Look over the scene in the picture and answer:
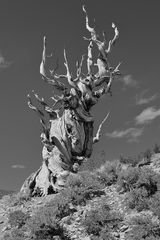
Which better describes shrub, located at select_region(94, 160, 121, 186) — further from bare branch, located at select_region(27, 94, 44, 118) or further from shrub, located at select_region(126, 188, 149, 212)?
bare branch, located at select_region(27, 94, 44, 118)

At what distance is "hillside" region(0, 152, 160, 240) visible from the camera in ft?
25.1

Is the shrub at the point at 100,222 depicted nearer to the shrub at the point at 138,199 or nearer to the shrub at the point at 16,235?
the shrub at the point at 138,199

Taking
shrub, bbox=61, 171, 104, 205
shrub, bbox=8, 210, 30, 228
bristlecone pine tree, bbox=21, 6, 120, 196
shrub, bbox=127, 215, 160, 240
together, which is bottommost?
shrub, bbox=127, 215, 160, 240

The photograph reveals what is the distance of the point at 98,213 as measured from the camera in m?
8.34

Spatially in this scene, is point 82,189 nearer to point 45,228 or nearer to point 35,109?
point 45,228

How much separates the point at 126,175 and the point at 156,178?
0.96 meters

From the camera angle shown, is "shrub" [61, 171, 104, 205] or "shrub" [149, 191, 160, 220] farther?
"shrub" [61, 171, 104, 205]

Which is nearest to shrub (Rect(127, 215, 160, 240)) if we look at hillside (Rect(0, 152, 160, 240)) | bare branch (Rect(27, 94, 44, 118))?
hillside (Rect(0, 152, 160, 240))

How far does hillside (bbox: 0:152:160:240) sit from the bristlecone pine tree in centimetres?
212

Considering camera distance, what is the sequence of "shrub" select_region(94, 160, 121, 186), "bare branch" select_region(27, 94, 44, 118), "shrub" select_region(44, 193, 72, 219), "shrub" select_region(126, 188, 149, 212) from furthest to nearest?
"bare branch" select_region(27, 94, 44, 118)
"shrub" select_region(94, 160, 121, 186)
"shrub" select_region(44, 193, 72, 219)
"shrub" select_region(126, 188, 149, 212)

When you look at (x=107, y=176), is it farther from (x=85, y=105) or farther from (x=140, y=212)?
(x=85, y=105)

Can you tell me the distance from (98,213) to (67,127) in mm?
6417

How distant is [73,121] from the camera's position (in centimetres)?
1450

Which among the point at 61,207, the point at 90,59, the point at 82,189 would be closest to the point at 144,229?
the point at 61,207
